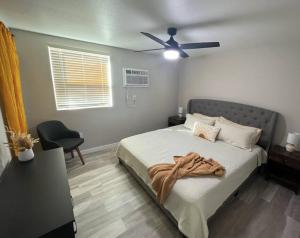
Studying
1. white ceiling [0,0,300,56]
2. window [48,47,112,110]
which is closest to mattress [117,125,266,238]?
window [48,47,112,110]

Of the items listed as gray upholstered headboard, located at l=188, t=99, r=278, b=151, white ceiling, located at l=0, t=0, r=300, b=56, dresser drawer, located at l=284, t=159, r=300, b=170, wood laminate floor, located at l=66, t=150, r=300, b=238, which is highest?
white ceiling, located at l=0, t=0, r=300, b=56

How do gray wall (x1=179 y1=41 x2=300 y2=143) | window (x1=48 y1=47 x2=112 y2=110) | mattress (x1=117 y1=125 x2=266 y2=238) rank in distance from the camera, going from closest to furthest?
mattress (x1=117 y1=125 x2=266 y2=238)
gray wall (x1=179 y1=41 x2=300 y2=143)
window (x1=48 y1=47 x2=112 y2=110)

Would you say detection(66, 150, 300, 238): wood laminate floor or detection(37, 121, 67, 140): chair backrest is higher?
detection(37, 121, 67, 140): chair backrest

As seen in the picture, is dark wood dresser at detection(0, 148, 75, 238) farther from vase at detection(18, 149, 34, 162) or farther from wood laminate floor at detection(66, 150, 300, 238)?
wood laminate floor at detection(66, 150, 300, 238)

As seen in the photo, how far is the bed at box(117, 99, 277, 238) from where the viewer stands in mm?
1381

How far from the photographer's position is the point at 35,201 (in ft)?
3.19

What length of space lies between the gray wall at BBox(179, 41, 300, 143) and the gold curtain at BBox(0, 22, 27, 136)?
354cm

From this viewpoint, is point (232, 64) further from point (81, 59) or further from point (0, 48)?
point (0, 48)

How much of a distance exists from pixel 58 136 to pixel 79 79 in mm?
1173

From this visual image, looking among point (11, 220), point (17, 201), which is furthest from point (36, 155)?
point (11, 220)

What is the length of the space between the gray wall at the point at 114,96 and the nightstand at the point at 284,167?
2.62m

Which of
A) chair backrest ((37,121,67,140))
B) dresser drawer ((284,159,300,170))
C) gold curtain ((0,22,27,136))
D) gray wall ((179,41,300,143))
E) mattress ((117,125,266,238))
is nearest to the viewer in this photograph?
mattress ((117,125,266,238))

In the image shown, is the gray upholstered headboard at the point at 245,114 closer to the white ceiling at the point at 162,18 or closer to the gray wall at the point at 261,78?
the gray wall at the point at 261,78

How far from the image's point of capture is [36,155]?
162 centimetres
